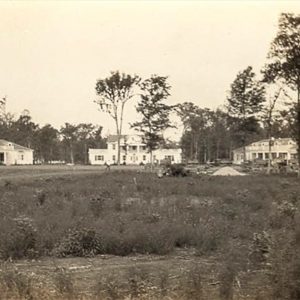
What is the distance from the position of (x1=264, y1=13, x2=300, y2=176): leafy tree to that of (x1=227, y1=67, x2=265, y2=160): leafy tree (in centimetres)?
1713

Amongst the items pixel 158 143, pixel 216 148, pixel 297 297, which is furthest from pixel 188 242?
pixel 216 148

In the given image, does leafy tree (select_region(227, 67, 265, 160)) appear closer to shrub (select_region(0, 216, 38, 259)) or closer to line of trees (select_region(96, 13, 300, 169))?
line of trees (select_region(96, 13, 300, 169))

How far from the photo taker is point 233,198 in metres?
24.9

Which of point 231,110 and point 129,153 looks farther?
point 129,153

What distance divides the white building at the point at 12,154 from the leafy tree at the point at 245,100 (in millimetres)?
43614

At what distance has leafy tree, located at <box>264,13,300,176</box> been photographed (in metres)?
40.8

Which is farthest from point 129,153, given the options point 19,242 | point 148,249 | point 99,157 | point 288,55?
point 19,242

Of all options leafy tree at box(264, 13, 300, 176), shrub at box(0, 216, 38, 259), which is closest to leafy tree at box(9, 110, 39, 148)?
leafy tree at box(264, 13, 300, 176)

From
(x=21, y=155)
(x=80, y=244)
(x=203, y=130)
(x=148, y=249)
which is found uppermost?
(x=203, y=130)

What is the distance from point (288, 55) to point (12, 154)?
2680 inches

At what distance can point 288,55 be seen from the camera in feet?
138

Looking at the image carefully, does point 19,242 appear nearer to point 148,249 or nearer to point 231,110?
point 148,249

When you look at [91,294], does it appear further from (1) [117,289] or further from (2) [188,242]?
(2) [188,242]

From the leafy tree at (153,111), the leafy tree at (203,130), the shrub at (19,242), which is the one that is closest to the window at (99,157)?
the leafy tree at (203,130)
